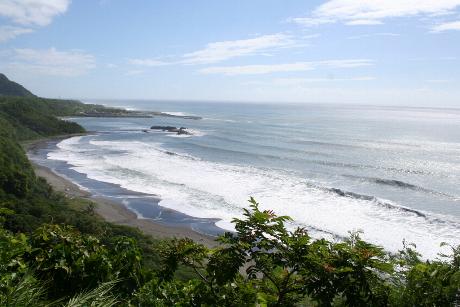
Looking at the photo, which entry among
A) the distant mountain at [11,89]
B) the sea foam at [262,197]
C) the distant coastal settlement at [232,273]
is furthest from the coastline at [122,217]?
the distant mountain at [11,89]

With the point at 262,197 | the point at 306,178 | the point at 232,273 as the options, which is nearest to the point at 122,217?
the point at 262,197

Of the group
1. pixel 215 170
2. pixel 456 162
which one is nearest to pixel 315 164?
pixel 215 170

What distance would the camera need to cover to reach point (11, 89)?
16925 centimetres

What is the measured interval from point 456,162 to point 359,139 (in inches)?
958

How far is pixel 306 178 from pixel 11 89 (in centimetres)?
16179

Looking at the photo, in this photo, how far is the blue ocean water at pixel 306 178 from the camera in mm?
27781

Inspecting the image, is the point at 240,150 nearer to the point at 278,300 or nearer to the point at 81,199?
the point at 81,199

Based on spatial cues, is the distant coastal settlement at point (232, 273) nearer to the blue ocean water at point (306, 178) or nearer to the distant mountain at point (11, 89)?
the blue ocean water at point (306, 178)

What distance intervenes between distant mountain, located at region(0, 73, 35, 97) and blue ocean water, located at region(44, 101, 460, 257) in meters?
107

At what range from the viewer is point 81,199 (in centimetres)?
3173

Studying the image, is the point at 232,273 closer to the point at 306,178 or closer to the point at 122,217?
the point at 122,217

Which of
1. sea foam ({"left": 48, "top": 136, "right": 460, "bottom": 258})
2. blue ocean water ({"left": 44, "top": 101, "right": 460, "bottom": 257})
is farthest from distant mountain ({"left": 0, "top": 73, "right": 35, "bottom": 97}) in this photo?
sea foam ({"left": 48, "top": 136, "right": 460, "bottom": 258})

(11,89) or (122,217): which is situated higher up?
(11,89)

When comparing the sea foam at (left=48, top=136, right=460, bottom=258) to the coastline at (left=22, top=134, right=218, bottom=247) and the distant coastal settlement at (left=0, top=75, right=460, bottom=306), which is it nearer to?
the coastline at (left=22, top=134, right=218, bottom=247)
